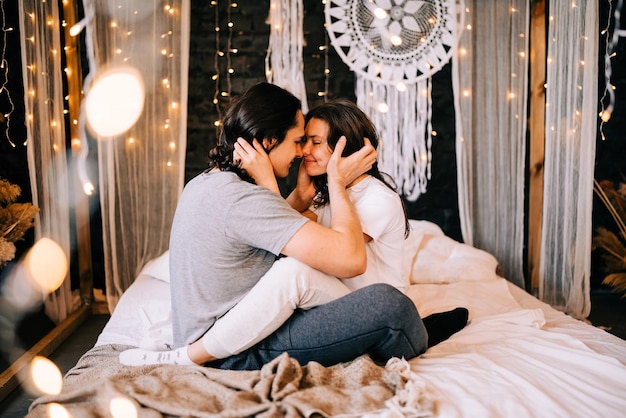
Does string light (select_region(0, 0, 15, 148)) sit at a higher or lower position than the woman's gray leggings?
higher

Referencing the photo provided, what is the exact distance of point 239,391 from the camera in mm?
1555

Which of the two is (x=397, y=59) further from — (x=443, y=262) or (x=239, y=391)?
(x=239, y=391)

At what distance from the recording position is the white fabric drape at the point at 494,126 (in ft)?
10.4

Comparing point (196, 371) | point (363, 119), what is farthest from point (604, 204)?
point (196, 371)

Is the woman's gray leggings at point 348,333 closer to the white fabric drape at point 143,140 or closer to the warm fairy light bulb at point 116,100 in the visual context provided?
the white fabric drape at point 143,140

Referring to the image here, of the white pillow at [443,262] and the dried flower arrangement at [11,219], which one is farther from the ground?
the dried flower arrangement at [11,219]

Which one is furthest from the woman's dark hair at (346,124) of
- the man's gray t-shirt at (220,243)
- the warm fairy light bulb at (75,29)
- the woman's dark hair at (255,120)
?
the warm fairy light bulb at (75,29)

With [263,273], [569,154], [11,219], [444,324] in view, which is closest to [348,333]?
[263,273]

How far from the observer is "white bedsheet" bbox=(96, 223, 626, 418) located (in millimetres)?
1505

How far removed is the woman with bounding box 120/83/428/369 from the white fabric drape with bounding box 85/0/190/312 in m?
1.30

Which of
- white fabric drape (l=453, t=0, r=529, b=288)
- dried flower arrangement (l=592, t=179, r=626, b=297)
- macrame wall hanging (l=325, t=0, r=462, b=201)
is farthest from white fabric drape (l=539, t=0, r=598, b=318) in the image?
macrame wall hanging (l=325, t=0, r=462, b=201)

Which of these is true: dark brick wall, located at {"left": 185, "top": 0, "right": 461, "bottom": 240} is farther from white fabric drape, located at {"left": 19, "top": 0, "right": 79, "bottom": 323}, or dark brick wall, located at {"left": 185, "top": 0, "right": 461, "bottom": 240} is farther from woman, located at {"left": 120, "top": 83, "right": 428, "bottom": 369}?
woman, located at {"left": 120, "top": 83, "right": 428, "bottom": 369}

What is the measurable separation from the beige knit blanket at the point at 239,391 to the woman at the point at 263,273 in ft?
0.29

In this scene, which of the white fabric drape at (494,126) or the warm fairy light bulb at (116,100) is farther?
the white fabric drape at (494,126)
